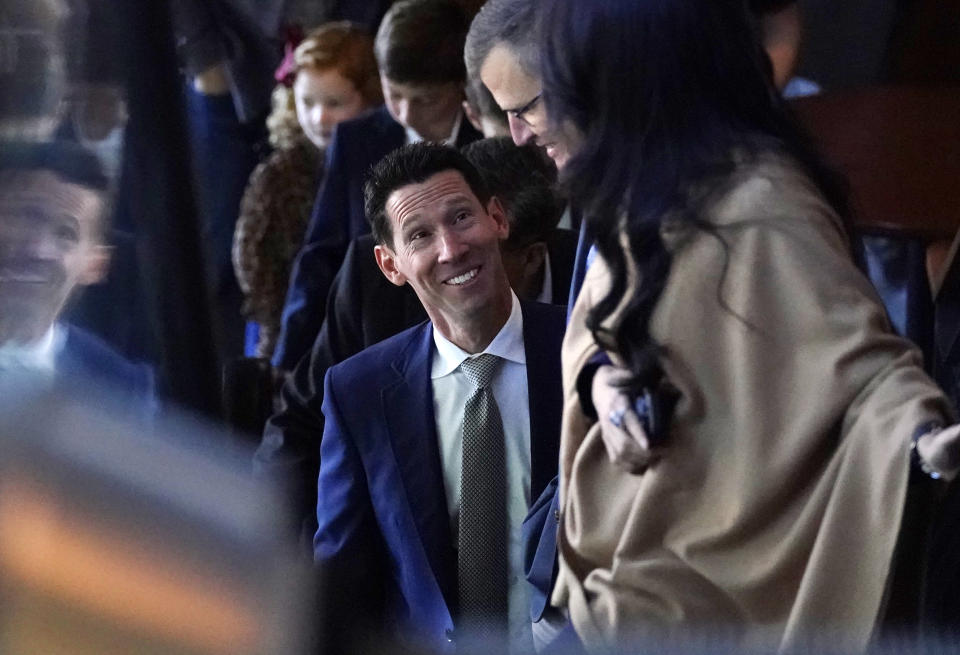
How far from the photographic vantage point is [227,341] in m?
2.91

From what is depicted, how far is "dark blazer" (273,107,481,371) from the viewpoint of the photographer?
87.7 inches

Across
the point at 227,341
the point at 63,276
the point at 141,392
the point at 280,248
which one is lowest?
the point at 227,341

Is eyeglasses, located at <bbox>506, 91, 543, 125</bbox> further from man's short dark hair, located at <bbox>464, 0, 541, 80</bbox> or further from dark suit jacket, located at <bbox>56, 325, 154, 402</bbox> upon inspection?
dark suit jacket, located at <bbox>56, 325, 154, 402</bbox>

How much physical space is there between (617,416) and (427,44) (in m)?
1.21

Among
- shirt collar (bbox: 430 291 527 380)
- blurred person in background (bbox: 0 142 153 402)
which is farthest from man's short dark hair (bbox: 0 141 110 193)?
shirt collar (bbox: 430 291 527 380)

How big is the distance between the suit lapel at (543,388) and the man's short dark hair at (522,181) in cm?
21

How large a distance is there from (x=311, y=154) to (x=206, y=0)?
0.42 m

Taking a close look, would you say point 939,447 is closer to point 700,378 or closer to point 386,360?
point 700,378

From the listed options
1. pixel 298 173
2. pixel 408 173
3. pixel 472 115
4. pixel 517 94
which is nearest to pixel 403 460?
pixel 408 173

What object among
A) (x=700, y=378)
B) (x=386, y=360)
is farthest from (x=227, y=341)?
(x=700, y=378)

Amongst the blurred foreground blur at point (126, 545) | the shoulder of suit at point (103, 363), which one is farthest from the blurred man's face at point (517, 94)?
the blurred foreground blur at point (126, 545)

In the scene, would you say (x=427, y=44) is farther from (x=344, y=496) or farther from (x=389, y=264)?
(x=344, y=496)

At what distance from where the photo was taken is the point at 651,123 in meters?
1.22

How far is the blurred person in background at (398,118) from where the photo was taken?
88.5 inches
